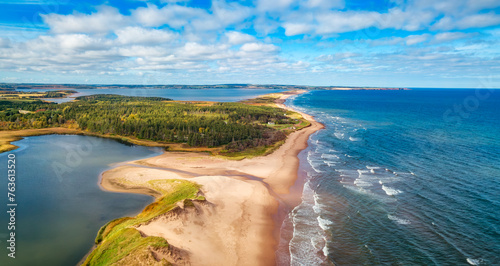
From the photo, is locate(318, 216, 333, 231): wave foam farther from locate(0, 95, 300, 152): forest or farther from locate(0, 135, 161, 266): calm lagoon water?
locate(0, 95, 300, 152): forest

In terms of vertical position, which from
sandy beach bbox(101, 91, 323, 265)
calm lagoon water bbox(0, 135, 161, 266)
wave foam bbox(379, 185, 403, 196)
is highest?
wave foam bbox(379, 185, 403, 196)

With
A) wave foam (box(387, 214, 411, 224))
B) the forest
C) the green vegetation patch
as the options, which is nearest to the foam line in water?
wave foam (box(387, 214, 411, 224))

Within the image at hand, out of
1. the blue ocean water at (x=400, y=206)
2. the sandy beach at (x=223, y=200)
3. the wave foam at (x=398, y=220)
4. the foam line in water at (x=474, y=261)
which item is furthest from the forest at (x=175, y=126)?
the foam line in water at (x=474, y=261)

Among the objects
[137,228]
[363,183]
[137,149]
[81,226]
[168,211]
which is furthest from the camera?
[137,149]

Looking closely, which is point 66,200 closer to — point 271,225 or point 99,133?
point 271,225

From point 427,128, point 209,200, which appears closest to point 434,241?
point 209,200

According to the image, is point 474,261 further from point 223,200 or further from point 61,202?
point 61,202

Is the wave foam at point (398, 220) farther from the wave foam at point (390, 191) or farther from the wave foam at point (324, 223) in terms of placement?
the wave foam at point (324, 223)
